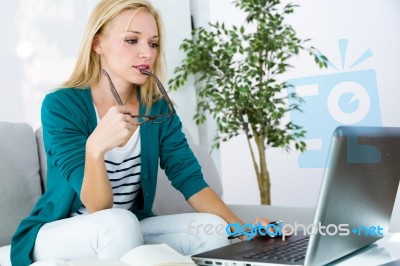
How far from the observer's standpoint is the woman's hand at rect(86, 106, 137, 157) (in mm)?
1192

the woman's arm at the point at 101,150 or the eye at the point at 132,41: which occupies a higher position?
the eye at the point at 132,41

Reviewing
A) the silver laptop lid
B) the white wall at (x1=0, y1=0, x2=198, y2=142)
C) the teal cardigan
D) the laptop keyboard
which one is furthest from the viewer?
the white wall at (x1=0, y1=0, x2=198, y2=142)

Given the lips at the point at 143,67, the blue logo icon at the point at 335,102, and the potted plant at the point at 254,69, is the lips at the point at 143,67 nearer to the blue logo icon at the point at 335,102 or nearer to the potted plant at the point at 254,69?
the potted plant at the point at 254,69

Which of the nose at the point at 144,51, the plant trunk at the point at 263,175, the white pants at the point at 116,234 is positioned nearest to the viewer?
the white pants at the point at 116,234

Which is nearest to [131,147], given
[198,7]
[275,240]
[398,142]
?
[275,240]

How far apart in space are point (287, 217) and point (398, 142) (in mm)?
912

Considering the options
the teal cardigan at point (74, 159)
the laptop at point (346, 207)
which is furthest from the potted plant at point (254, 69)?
the laptop at point (346, 207)

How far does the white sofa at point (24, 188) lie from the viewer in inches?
64.8

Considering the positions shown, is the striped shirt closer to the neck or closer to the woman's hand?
the neck

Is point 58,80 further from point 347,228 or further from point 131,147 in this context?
point 347,228

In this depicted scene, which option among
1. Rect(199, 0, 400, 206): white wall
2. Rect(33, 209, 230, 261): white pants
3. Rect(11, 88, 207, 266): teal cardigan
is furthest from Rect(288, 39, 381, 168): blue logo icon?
Rect(33, 209, 230, 261): white pants

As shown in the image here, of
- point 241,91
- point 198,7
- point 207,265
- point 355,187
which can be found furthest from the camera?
point 198,7

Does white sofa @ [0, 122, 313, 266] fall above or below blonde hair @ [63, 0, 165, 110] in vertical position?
below

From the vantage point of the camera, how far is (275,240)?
3.86ft
